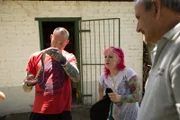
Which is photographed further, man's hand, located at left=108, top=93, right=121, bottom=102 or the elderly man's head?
man's hand, located at left=108, top=93, right=121, bottom=102

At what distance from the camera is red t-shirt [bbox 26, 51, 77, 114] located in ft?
6.57

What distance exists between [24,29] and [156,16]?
369cm

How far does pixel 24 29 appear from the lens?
4.09 metres

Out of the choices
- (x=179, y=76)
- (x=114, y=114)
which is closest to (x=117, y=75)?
(x=114, y=114)

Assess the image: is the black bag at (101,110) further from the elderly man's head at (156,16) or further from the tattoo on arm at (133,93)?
the elderly man's head at (156,16)

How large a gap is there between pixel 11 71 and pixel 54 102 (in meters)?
2.50

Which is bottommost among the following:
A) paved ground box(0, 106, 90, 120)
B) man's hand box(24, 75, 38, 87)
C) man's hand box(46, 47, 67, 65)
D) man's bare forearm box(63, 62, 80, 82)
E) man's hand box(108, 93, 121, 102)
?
paved ground box(0, 106, 90, 120)

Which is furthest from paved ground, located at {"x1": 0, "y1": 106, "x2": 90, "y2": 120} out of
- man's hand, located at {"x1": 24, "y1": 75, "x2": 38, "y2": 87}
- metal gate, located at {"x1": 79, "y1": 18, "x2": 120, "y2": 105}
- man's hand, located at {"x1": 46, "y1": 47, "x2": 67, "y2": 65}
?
man's hand, located at {"x1": 46, "y1": 47, "x2": 67, "y2": 65}

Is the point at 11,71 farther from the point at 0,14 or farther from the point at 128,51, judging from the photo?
the point at 128,51

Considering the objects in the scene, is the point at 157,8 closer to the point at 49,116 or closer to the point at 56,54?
the point at 56,54

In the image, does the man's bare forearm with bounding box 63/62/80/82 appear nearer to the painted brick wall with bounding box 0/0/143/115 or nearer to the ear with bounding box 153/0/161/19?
the ear with bounding box 153/0/161/19

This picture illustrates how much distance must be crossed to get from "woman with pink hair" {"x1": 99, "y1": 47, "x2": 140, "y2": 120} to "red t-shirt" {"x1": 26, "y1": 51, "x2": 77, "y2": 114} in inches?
17.0

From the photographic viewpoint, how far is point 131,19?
171 inches

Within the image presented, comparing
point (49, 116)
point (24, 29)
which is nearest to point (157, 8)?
point (49, 116)
